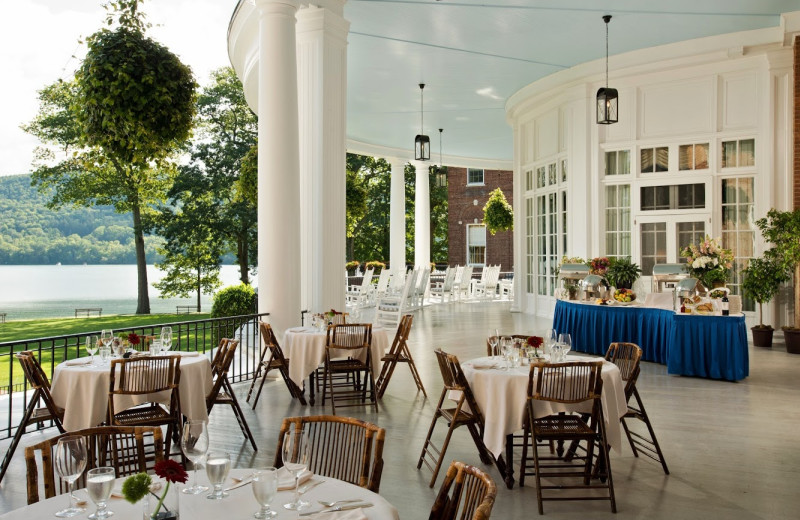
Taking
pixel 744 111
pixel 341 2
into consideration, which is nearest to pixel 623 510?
pixel 341 2

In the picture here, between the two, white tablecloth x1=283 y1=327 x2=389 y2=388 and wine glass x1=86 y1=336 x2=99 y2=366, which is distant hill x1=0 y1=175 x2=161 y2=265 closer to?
white tablecloth x1=283 y1=327 x2=389 y2=388

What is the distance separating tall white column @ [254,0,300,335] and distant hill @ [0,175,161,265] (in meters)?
23.6

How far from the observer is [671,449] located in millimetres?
4789

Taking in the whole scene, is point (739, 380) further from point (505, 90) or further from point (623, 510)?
point (505, 90)

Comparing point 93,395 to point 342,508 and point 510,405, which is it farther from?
point 342,508

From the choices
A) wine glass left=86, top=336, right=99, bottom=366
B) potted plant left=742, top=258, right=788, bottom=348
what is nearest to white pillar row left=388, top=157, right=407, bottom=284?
potted plant left=742, top=258, right=788, bottom=348

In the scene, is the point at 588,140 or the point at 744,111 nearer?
the point at 744,111

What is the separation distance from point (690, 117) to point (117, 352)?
9.70 metres

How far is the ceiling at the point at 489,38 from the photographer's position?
8.84 metres

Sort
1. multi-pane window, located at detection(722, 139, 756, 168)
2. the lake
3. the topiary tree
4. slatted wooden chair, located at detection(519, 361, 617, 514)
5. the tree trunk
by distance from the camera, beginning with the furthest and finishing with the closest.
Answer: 1. the lake
2. the tree trunk
3. the topiary tree
4. multi-pane window, located at detection(722, 139, 756, 168)
5. slatted wooden chair, located at detection(519, 361, 617, 514)

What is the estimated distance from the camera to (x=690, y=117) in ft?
35.6

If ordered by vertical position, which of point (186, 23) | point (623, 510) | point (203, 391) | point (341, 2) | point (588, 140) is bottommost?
point (623, 510)

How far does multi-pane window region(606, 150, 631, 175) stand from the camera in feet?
37.7

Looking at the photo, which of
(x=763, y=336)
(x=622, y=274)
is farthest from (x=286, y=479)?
(x=763, y=336)
